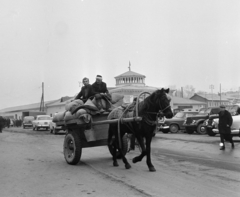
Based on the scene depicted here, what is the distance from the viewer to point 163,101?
26.7ft

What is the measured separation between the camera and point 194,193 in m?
6.12

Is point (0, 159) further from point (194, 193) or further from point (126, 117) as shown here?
point (194, 193)

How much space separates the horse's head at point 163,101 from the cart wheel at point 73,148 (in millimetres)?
2713

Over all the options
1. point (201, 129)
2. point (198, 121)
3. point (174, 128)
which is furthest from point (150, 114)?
point (174, 128)

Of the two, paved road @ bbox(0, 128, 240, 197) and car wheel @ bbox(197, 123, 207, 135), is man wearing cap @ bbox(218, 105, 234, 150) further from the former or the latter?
car wheel @ bbox(197, 123, 207, 135)

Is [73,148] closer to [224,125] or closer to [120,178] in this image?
[120,178]

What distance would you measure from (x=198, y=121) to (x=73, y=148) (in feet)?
55.9

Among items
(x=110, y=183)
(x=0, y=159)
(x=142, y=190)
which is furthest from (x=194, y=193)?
(x=0, y=159)

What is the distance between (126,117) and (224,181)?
2.98m

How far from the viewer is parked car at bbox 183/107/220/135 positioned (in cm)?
2517

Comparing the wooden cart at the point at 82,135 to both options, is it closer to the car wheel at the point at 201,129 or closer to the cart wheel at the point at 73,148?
the cart wheel at the point at 73,148

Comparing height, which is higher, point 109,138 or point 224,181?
point 109,138

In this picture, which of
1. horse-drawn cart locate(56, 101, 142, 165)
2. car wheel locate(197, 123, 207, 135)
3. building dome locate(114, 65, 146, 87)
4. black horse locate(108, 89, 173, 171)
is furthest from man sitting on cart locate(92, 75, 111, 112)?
building dome locate(114, 65, 146, 87)

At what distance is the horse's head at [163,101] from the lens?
26.5 feet
